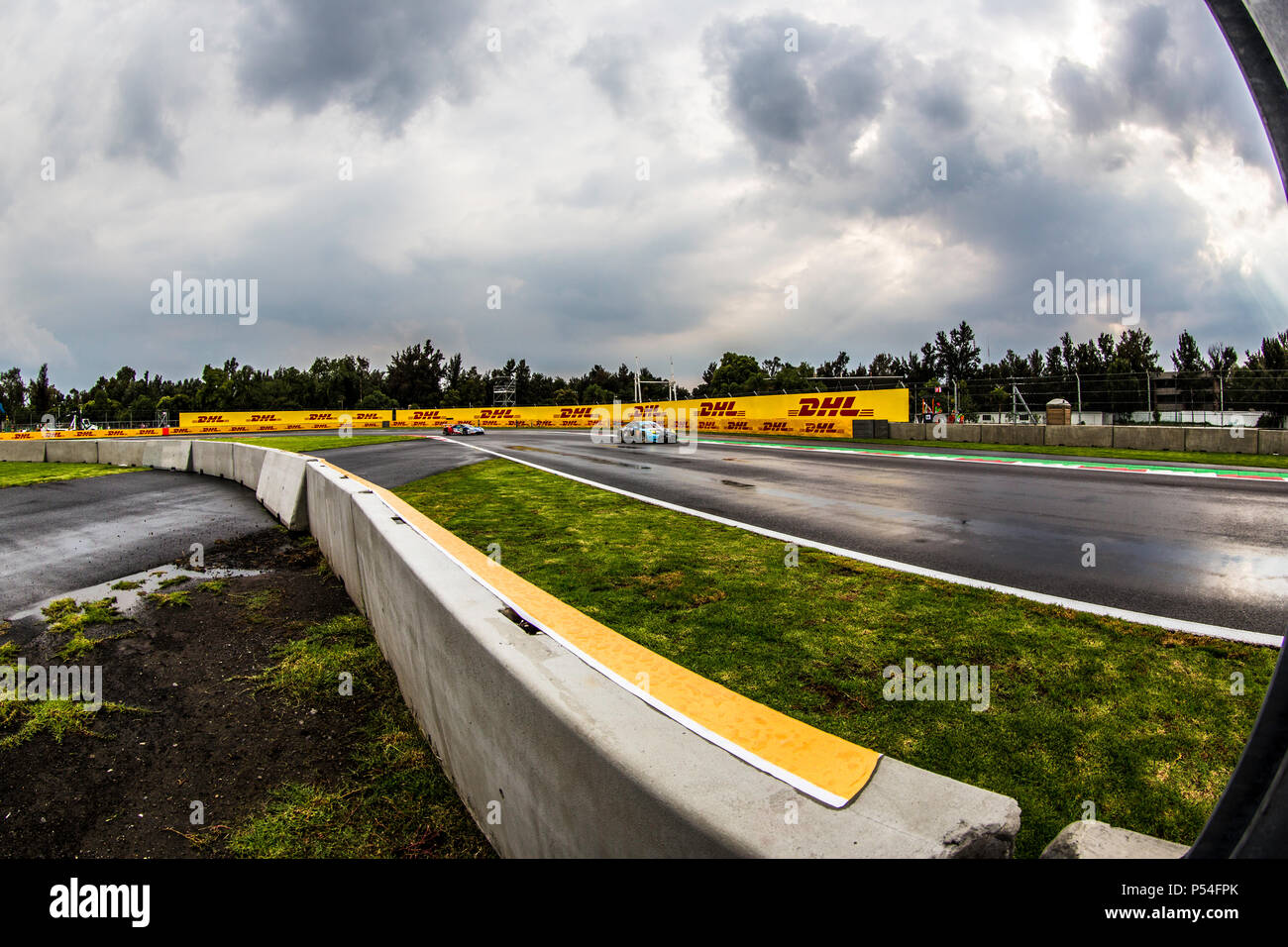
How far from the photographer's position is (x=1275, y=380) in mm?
18297

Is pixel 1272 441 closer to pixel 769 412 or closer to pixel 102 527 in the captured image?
pixel 769 412

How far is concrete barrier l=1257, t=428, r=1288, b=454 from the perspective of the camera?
16.7 m

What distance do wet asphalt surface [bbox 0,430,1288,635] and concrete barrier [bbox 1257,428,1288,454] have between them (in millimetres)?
8097

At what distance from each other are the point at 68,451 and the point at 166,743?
2851cm

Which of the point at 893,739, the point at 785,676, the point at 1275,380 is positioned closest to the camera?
the point at 893,739

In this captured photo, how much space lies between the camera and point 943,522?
8133mm

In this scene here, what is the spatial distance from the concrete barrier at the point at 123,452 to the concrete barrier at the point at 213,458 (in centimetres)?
384

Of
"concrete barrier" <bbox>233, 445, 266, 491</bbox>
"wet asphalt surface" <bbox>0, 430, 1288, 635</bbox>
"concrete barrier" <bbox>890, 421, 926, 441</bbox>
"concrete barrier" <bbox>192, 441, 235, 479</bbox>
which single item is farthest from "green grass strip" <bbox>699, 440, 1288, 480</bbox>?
"concrete barrier" <bbox>192, 441, 235, 479</bbox>

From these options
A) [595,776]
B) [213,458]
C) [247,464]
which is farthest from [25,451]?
[595,776]

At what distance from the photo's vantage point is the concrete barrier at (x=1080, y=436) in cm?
2008
